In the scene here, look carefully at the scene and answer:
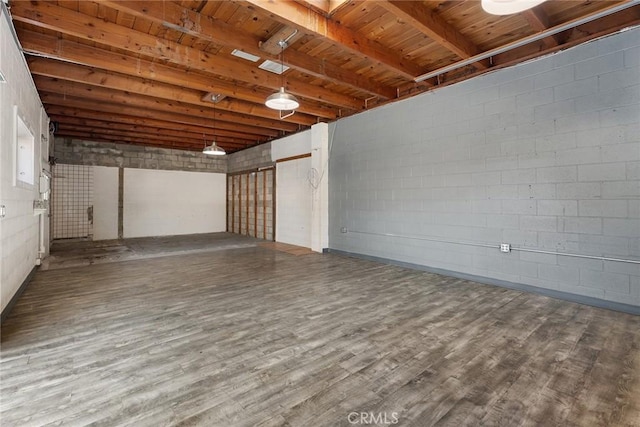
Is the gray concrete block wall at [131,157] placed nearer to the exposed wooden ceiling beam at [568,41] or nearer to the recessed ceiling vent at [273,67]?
the recessed ceiling vent at [273,67]

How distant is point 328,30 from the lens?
3.17 metres

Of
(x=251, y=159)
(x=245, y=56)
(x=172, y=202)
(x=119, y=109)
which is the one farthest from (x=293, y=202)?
(x=172, y=202)

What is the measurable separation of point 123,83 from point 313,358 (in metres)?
4.95

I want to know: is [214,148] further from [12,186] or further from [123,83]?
[12,186]

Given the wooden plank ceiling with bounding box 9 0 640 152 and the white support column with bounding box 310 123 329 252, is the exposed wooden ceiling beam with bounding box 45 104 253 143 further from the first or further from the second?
the white support column with bounding box 310 123 329 252

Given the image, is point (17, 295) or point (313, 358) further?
point (17, 295)

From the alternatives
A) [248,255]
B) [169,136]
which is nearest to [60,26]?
[248,255]

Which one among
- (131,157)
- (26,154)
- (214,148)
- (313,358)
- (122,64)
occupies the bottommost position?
(313,358)

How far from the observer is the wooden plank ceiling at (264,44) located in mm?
2961

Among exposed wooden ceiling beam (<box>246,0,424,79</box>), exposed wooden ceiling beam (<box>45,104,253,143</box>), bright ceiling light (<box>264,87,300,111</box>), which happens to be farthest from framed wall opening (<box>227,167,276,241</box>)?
exposed wooden ceiling beam (<box>246,0,424,79</box>)

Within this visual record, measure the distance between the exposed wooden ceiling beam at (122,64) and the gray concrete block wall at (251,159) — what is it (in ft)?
11.4

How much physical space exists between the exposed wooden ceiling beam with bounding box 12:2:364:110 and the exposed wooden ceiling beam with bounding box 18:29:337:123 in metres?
0.51

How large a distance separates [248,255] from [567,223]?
16.9ft

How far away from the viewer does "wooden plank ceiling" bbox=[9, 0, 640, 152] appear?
2.96 meters
